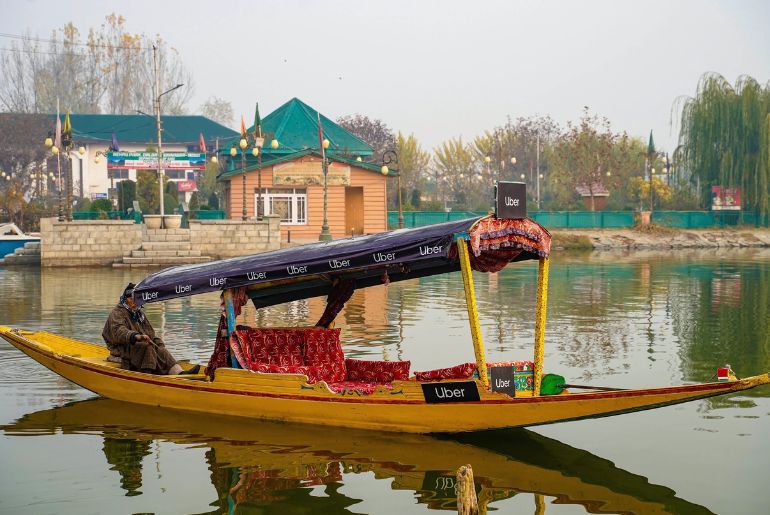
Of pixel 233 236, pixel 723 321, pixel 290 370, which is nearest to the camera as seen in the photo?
pixel 290 370

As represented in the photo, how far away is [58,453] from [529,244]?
6.09 meters

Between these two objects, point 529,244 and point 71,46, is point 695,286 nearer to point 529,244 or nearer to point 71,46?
point 529,244

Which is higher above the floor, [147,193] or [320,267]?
[147,193]

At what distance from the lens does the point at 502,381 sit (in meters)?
11.8

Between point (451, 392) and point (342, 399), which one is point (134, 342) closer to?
point (342, 399)

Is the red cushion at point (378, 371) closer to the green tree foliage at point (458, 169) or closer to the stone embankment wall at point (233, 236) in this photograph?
the stone embankment wall at point (233, 236)

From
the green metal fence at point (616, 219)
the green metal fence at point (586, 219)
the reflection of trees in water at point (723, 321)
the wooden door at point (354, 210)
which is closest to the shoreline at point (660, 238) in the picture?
the green metal fence at point (616, 219)

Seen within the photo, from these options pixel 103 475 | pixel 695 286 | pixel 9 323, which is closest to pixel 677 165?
pixel 695 286

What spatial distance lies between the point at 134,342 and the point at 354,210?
41.5 m

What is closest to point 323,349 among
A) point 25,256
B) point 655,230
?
point 25,256

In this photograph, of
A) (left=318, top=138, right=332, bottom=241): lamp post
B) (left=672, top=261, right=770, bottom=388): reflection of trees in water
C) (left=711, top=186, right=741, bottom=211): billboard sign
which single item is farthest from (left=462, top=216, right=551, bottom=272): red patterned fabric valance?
(left=711, top=186, right=741, bottom=211): billboard sign

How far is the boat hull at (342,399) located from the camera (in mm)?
10750

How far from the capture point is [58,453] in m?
11.9

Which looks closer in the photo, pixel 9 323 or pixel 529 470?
pixel 529 470
